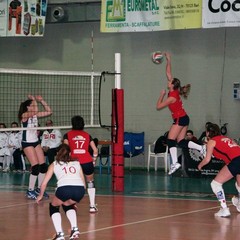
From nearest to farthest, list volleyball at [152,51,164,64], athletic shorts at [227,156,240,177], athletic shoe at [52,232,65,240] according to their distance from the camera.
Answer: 1. athletic shoe at [52,232,65,240]
2. athletic shorts at [227,156,240,177]
3. volleyball at [152,51,164,64]

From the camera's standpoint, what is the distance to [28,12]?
85.0 ft

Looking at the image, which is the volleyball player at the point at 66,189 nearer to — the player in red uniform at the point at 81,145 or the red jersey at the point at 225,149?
the player in red uniform at the point at 81,145

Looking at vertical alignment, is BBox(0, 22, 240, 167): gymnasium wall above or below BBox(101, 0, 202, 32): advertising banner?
below

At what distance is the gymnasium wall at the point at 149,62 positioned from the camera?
25516mm

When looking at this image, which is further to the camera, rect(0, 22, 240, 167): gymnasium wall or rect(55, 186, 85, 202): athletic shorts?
rect(0, 22, 240, 167): gymnasium wall

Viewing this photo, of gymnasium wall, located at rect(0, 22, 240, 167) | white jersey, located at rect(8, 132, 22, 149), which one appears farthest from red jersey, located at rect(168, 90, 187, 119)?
white jersey, located at rect(8, 132, 22, 149)

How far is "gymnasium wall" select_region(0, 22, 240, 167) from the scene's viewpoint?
2552 cm

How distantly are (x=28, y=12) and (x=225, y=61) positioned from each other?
20.8 feet

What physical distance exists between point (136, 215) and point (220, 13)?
9846mm

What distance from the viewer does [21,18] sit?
2594cm

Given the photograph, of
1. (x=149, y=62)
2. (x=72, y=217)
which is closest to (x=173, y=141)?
(x=72, y=217)

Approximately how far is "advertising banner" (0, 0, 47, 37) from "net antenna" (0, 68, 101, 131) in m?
1.40

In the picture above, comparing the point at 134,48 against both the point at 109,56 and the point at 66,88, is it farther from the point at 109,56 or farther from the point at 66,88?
the point at 66,88

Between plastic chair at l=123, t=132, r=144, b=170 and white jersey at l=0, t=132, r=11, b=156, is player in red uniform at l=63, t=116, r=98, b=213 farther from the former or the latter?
white jersey at l=0, t=132, r=11, b=156
